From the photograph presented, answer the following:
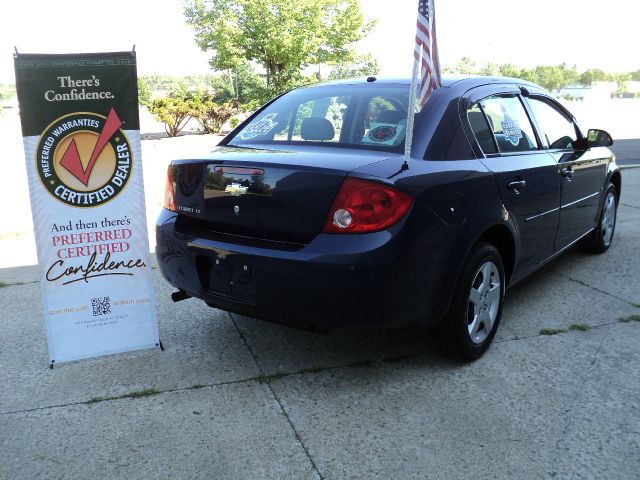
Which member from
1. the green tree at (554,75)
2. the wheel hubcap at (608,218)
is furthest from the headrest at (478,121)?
the green tree at (554,75)

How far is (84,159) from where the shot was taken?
10.4 feet

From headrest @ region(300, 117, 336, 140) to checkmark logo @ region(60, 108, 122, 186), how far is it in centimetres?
105

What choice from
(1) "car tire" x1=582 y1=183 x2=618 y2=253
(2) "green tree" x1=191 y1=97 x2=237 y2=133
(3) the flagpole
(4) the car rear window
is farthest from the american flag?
(2) "green tree" x1=191 y1=97 x2=237 y2=133

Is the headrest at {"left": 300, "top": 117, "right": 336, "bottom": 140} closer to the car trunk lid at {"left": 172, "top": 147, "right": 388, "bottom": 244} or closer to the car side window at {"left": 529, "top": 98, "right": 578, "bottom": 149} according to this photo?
the car trunk lid at {"left": 172, "top": 147, "right": 388, "bottom": 244}

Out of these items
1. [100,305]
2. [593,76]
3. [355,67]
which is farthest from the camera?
[593,76]

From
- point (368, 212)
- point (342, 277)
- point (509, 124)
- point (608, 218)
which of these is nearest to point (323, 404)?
point (342, 277)

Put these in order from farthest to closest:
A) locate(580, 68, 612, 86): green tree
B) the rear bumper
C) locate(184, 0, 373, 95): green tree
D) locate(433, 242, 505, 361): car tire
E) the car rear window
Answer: locate(580, 68, 612, 86): green tree → locate(184, 0, 373, 95): green tree → the car rear window → locate(433, 242, 505, 361): car tire → the rear bumper

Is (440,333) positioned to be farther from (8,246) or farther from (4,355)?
(8,246)

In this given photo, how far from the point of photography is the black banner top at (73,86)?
2975 mm

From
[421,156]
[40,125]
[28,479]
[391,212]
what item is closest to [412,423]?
[391,212]

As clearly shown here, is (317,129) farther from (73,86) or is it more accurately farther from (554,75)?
(554,75)

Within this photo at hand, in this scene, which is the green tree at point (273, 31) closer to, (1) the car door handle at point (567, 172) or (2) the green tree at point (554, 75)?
(1) the car door handle at point (567, 172)

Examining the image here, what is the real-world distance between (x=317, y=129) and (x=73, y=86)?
135cm

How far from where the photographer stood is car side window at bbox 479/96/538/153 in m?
3.65
